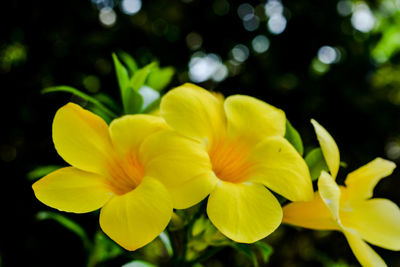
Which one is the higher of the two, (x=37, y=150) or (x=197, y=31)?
(x=197, y=31)

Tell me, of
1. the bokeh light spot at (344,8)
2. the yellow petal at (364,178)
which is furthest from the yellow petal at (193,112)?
the bokeh light spot at (344,8)

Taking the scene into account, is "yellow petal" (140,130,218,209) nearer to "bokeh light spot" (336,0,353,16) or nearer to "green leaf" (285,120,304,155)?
"green leaf" (285,120,304,155)

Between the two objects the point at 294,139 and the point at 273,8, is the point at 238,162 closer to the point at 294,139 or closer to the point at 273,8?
the point at 294,139

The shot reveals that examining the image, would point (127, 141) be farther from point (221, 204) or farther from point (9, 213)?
point (9, 213)

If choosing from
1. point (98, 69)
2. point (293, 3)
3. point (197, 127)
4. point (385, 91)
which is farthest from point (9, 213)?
point (385, 91)

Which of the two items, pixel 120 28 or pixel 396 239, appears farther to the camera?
pixel 120 28

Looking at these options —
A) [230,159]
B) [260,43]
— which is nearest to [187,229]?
[230,159]
